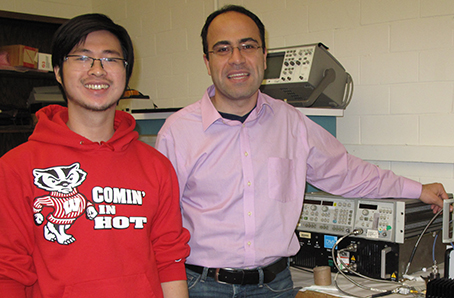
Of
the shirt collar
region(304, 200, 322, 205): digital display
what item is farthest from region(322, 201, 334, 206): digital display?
the shirt collar

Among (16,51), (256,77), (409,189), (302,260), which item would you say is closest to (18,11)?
(16,51)

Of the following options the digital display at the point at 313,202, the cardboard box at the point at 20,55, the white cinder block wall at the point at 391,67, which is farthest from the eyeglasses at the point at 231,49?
the cardboard box at the point at 20,55

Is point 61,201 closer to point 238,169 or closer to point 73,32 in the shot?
point 73,32

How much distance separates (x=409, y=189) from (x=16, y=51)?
9.53 feet

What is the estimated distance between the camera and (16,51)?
323 cm

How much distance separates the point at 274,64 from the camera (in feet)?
7.28

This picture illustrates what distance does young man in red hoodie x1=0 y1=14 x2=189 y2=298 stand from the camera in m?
1.10

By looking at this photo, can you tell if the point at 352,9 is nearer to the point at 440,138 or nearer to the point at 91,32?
the point at 440,138

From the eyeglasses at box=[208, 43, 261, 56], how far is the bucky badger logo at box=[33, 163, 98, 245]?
2.30ft

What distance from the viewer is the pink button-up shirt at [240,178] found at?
151 centimetres

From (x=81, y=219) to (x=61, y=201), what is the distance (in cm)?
7

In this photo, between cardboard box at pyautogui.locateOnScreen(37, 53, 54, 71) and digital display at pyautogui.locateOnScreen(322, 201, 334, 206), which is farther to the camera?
cardboard box at pyautogui.locateOnScreen(37, 53, 54, 71)

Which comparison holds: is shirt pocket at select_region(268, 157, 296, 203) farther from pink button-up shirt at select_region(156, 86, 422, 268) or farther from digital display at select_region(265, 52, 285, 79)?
digital display at select_region(265, 52, 285, 79)

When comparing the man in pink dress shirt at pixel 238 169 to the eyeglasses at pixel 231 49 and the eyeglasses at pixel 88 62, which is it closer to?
the eyeglasses at pixel 231 49
